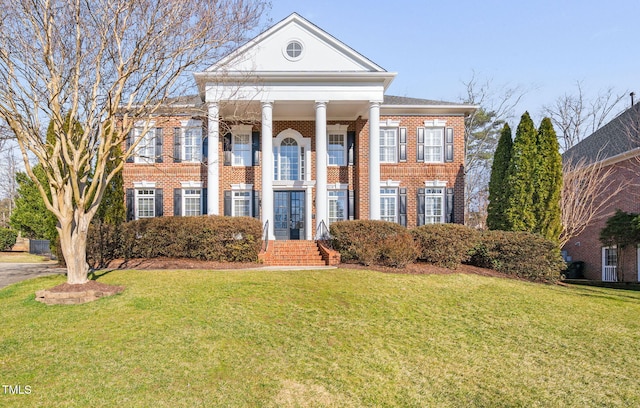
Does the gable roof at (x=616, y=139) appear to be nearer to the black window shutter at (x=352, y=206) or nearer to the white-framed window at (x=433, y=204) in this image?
the white-framed window at (x=433, y=204)

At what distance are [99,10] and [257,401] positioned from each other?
8.59 m

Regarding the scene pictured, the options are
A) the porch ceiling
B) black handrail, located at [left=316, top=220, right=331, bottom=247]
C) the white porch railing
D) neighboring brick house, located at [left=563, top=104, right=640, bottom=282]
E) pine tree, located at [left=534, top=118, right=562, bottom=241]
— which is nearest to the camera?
pine tree, located at [left=534, top=118, right=562, bottom=241]

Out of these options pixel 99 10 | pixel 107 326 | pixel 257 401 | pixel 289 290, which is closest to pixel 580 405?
pixel 257 401

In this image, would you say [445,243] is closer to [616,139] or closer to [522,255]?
[522,255]

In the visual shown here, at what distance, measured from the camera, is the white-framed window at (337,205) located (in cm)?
1839

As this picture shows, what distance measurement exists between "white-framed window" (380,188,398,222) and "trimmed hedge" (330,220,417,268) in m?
5.79

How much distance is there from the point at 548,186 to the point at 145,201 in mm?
15028

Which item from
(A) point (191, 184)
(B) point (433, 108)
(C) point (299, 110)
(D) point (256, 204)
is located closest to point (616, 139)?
(B) point (433, 108)

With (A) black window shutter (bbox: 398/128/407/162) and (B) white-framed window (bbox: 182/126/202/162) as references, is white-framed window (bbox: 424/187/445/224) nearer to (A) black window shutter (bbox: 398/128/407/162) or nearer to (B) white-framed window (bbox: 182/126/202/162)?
(A) black window shutter (bbox: 398/128/407/162)

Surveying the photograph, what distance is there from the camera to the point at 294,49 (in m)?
16.3

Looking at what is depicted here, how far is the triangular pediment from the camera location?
52.9ft

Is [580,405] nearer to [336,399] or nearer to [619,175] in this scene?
[336,399]

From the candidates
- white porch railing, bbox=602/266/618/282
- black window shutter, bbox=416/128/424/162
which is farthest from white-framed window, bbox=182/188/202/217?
white porch railing, bbox=602/266/618/282

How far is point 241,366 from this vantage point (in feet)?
19.2
